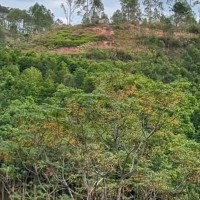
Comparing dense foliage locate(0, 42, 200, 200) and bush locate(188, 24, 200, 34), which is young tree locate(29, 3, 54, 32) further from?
dense foliage locate(0, 42, 200, 200)

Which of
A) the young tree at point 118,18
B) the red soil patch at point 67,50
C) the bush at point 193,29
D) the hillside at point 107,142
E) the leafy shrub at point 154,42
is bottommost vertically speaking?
the hillside at point 107,142

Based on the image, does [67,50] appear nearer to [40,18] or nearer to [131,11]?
[131,11]

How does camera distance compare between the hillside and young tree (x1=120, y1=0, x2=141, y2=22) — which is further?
young tree (x1=120, y1=0, x2=141, y2=22)

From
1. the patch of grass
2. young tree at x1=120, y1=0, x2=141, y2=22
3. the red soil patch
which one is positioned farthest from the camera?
young tree at x1=120, y1=0, x2=141, y2=22

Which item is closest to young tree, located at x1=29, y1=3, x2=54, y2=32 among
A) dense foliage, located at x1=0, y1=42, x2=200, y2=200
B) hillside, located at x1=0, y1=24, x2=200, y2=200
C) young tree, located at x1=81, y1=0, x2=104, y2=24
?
young tree, located at x1=81, y1=0, x2=104, y2=24

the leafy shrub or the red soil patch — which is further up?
the leafy shrub

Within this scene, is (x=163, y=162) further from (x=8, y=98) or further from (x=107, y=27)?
(x=107, y=27)

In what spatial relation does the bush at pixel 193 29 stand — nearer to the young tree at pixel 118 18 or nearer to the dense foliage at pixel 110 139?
the young tree at pixel 118 18

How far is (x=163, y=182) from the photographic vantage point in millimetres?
16188

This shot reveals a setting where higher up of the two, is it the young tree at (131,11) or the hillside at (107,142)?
the young tree at (131,11)

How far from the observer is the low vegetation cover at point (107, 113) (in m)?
14.9

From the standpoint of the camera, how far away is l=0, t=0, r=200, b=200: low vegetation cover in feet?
48.9

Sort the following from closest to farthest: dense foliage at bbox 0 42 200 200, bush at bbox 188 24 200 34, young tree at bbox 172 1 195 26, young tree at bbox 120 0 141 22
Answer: dense foliage at bbox 0 42 200 200 < young tree at bbox 172 1 195 26 < bush at bbox 188 24 200 34 < young tree at bbox 120 0 141 22

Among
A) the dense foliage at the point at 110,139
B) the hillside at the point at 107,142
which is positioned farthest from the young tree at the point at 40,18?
the dense foliage at the point at 110,139
